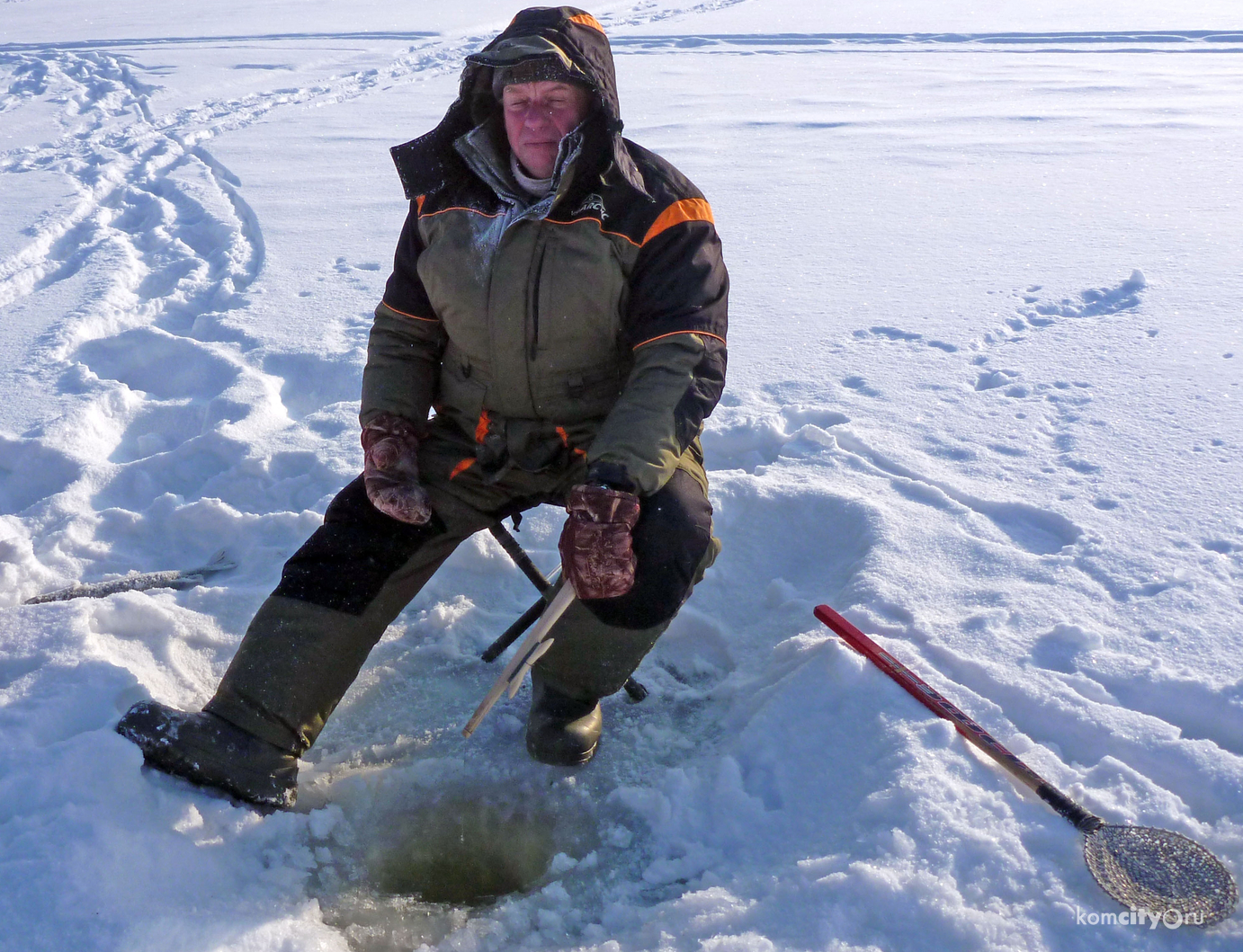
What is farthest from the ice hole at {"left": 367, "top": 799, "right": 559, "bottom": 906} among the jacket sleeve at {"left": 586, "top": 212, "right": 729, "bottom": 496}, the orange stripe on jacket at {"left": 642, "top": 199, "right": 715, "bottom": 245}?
the orange stripe on jacket at {"left": 642, "top": 199, "right": 715, "bottom": 245}

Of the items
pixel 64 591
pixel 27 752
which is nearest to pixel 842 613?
pixel 27 752

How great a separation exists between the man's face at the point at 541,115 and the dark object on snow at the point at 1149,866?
158 centimetres

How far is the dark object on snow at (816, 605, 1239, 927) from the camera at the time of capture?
1.62m

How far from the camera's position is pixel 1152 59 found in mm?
9289

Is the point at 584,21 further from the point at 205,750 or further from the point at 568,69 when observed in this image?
the point at 205,750

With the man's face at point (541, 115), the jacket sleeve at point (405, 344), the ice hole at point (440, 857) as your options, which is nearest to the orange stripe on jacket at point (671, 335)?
the man's face at point (541, 115)

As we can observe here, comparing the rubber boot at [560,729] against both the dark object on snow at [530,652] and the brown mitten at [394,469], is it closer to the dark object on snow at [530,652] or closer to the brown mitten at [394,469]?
the dark object on snow at [530,652]

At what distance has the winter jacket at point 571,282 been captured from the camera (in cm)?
205

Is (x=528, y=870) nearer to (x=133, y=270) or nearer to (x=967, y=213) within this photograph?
(x=133, y=270)

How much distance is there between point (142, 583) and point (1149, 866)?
2472 mm

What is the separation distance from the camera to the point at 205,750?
6.12 ft

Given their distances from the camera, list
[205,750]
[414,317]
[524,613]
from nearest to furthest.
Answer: [205,750] → [414,317] → [524,613]

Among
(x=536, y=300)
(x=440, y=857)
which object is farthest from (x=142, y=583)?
(x=536, y=300)

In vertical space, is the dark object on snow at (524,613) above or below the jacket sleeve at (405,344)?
below
